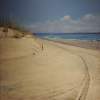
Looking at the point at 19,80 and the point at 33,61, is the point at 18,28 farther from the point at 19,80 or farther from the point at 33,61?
the point at 19,80

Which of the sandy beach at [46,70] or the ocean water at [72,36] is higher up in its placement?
the ocean water at [72,36]

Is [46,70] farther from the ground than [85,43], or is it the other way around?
[85,43]

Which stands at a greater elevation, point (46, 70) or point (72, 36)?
point (72, 36)

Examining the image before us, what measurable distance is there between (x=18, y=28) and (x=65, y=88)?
26.6 inches

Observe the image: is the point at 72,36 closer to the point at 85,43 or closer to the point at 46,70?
the point at 85,43

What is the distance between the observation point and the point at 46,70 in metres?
2.10

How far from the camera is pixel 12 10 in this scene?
86.4 inches

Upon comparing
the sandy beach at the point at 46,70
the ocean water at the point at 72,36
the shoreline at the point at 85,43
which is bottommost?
the sandy beach at the point at 46,70

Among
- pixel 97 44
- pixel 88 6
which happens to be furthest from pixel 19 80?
pixel 88 6

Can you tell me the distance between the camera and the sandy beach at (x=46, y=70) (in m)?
2.04

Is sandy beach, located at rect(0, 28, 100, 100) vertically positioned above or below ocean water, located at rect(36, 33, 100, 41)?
below

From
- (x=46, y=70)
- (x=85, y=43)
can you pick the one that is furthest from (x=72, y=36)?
(x=46, y=70)

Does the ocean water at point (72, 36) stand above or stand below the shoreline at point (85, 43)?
above

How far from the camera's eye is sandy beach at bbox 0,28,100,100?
2.04 m
